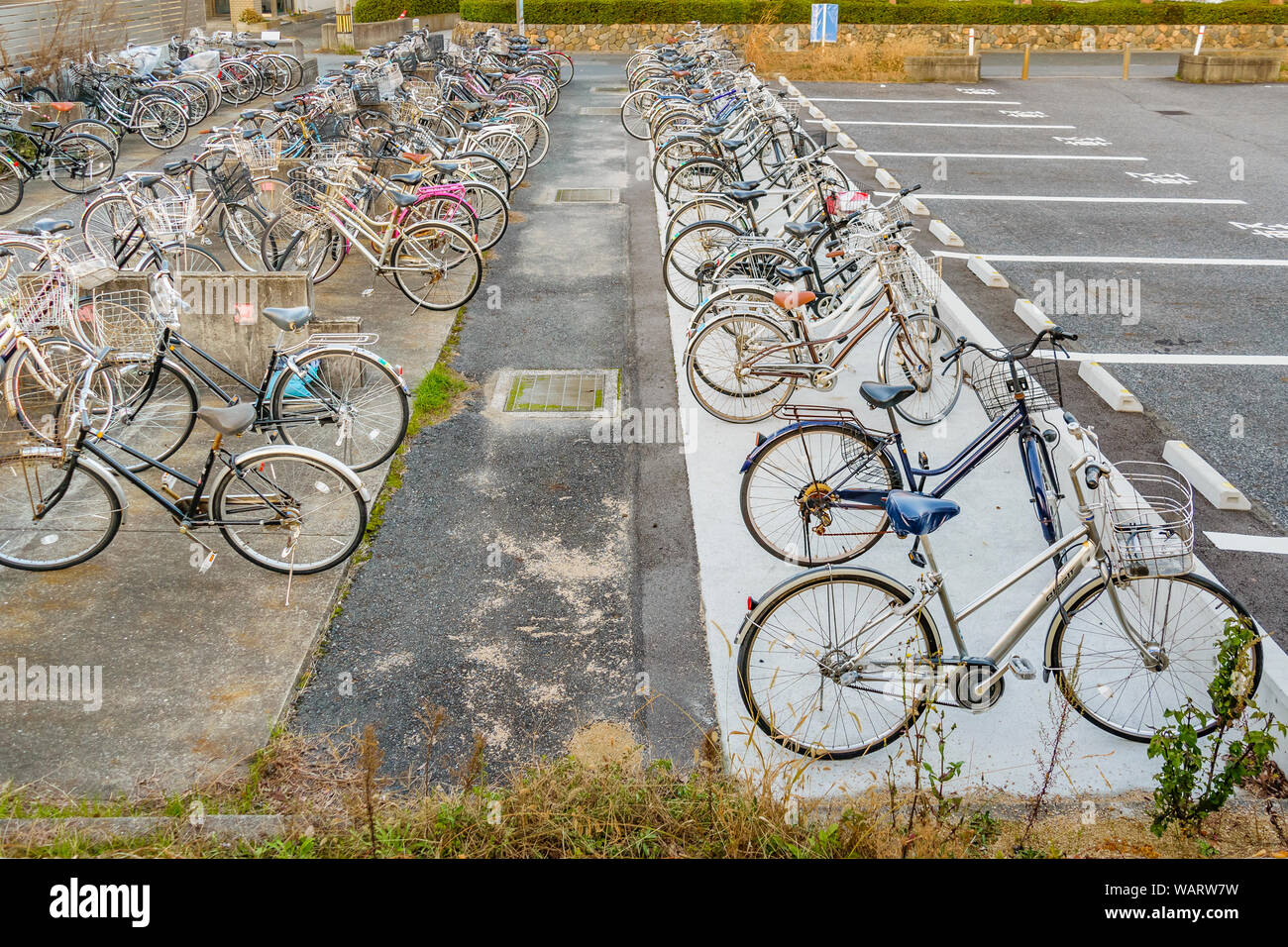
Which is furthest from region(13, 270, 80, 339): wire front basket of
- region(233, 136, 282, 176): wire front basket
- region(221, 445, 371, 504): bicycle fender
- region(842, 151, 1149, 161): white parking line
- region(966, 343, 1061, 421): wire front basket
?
region(842, 151, 1149, 161): white parking line

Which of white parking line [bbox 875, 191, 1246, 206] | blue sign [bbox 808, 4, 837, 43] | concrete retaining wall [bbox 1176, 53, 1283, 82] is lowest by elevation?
white parking line [bbox 875, 191, 1246, 206]

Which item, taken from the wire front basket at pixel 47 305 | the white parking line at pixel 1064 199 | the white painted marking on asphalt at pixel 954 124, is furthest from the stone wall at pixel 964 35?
the wire front basket at pixel 47 305

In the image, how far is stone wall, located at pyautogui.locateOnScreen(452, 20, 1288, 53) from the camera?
26.5m

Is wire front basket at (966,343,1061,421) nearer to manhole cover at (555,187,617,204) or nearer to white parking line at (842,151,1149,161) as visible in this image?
manhole cover at (555,187,617,204)

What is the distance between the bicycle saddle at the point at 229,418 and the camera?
4.79 metres

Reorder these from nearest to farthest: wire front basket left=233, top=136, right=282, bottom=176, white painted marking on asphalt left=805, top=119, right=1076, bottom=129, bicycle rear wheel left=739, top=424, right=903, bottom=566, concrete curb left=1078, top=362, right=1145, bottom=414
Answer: bicycle rear wheel left=739, top=424, right=903, bottom=566 < concrete curb left=1078, top=362, right=1145, bottom=414 < wire front basket left=233, top=136, right=282, bottom=176 < white painted marking on asphalt left=805, top=119, right=1076, bottom=129

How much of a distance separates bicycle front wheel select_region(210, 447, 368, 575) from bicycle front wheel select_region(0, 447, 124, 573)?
0.54 meters

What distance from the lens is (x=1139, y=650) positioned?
396 cm

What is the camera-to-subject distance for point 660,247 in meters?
10.6

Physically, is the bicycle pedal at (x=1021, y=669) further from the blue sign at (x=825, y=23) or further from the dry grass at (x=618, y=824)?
the blue sign at (x=825, y=23)

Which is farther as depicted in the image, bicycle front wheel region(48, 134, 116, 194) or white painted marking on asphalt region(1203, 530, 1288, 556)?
bicycle front wheel region(48, 134, 116, 194)

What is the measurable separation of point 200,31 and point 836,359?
57.3 ft

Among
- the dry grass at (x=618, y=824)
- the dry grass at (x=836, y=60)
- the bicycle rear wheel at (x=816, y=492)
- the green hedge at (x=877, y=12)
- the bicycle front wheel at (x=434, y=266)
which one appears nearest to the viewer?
the dry grass at (x=618, y=824)

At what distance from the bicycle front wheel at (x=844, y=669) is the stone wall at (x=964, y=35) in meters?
24.2
